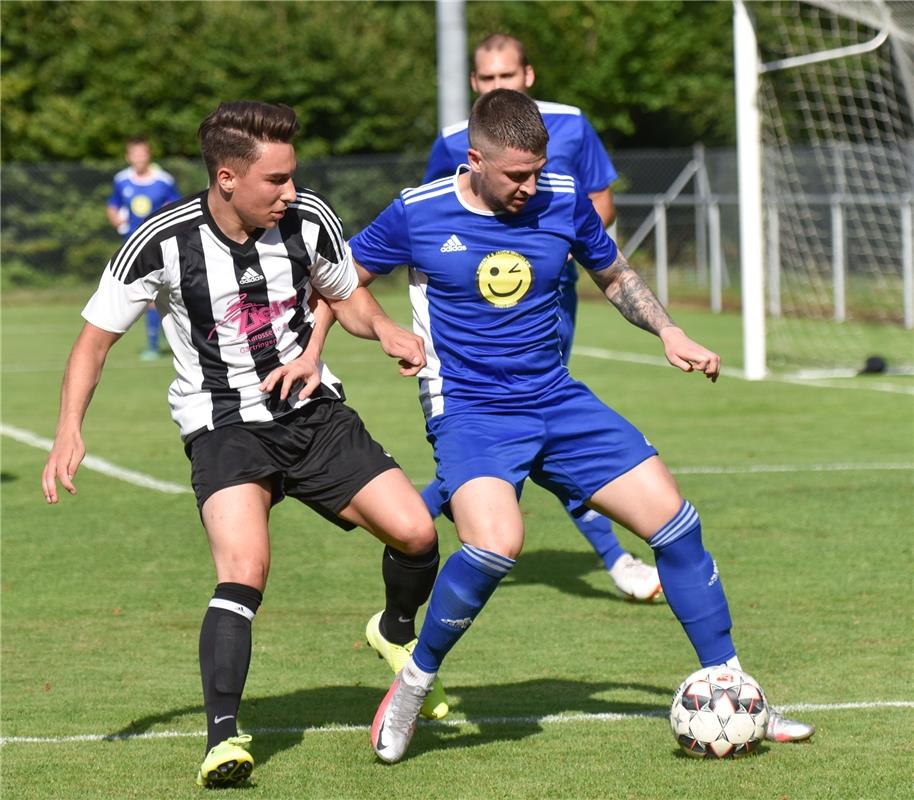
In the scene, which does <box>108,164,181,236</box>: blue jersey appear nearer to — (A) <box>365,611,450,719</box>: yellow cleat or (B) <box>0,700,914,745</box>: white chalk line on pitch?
(A) <box>365,611,450,719</box>: yellow cleat

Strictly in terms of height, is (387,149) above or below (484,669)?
below

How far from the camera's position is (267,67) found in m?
31.5

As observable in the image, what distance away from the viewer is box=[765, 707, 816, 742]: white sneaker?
4.96m

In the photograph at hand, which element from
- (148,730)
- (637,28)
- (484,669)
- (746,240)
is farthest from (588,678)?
(637,28)

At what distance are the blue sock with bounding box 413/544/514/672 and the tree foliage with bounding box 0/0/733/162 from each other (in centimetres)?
2611

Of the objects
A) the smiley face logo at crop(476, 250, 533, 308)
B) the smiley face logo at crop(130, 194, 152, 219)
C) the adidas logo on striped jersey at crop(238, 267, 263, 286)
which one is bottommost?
the smiley face logo at crop(130, 194, 152, 219)

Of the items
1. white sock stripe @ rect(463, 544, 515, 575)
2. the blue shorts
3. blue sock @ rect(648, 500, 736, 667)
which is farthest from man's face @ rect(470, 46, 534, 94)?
white sock stripe @ rect(463, 544, 515, 575)

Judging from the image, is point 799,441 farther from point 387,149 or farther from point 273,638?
point 387,149

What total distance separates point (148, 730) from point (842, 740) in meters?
2.26

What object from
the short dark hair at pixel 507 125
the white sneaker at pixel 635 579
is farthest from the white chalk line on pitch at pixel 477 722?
the short dark hair at pixel 507 125

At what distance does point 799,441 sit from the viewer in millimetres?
11477

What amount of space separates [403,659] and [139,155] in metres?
14.0

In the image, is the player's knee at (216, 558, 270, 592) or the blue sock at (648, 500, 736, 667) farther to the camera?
the blue sock at (648, 500, 736, 667)

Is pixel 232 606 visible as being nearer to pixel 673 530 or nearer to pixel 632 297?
pixel 673 530
